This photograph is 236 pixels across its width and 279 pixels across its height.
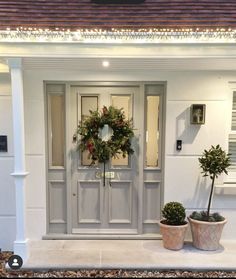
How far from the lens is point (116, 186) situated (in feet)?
13.3

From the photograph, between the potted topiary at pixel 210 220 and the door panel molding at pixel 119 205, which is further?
the door panel molding at pixel 119 205

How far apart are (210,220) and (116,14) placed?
9.73 ft

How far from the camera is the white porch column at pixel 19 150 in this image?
10.5 feet

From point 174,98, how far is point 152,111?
37 centimetres

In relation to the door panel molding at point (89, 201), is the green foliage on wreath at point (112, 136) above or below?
above

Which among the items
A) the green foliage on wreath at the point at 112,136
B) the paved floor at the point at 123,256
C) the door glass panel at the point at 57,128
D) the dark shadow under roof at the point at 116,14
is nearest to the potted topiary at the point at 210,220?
the paved floor at the point at 123,256

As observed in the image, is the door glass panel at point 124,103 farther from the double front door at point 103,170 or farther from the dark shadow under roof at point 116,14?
the dark shadow under roof at point 116,14

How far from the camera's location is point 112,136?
384 centimetres

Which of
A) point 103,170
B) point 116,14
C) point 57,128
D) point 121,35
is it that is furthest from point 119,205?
point 116,14

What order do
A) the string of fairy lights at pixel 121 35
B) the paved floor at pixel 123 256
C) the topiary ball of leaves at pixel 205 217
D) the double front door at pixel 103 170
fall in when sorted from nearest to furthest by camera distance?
the string of fairy lights at pixel 121 35, the paved floor at pixel 123 256, the topiary ball of leaves at pixel 205 217, the double front door at pixel 103 170

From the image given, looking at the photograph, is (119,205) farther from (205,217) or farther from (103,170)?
(205,217)

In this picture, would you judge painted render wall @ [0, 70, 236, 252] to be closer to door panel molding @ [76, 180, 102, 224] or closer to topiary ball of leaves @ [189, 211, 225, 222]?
topiary ball of leaves @ [189, 211, 225, 222]

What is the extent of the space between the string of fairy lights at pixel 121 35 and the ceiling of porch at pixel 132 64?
0.21 meters

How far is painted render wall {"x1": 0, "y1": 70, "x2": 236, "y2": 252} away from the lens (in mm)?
3873
